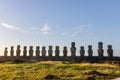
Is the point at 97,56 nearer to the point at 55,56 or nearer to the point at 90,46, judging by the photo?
the point at 90,46

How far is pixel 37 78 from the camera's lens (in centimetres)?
2773

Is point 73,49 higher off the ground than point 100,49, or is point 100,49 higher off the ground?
point 73,49

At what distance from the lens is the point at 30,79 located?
27594 mm

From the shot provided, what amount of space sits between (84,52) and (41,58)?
7.74 meters

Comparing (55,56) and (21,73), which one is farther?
(55,56)

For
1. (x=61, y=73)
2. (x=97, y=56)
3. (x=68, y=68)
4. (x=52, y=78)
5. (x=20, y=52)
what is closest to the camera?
(x=52, y=78)

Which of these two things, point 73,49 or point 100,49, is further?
point 73,49

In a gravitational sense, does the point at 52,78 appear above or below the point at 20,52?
below

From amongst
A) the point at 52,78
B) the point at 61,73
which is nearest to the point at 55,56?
the point at 61,73

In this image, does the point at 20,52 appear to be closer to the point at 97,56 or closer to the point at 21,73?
the point at 97,56

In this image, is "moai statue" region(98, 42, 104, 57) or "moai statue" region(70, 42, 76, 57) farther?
"moai statue" region(70, 42, 76, 57)

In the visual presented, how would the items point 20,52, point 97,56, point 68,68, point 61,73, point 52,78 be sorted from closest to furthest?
point 52,78 < point 61,73 < point 68,68 < point 97,56 < point 20,52

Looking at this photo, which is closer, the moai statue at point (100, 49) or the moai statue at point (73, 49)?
the moai statue at point (100, 49)

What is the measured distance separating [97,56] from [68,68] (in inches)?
761
